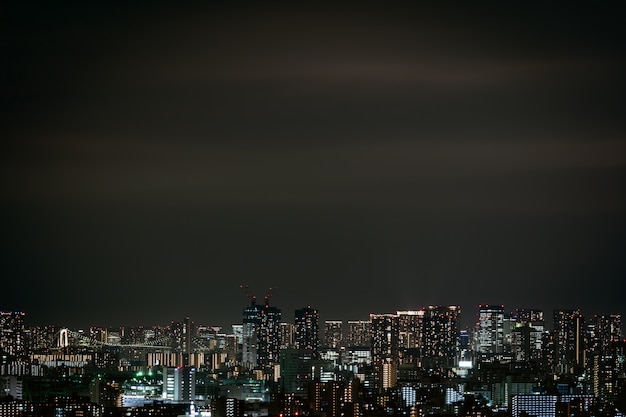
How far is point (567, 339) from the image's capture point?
24.7 m

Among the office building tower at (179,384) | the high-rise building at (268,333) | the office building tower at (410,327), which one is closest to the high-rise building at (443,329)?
the office building tower at (410,327)

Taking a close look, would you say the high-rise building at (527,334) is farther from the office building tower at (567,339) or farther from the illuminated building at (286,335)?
the illuminated building at (286,335)

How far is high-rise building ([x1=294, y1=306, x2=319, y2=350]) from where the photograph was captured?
25.7 meters

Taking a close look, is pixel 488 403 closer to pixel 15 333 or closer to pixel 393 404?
pixel 393 404

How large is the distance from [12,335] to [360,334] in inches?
280

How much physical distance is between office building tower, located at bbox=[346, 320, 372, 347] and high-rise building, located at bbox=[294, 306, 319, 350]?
3.22 feet

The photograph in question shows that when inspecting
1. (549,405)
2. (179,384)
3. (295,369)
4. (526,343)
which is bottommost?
(549,405)

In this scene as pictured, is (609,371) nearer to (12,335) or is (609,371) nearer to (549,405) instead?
(549,405)

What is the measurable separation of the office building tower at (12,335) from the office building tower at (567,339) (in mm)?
8191

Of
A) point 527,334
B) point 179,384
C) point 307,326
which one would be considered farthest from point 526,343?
point 179,384

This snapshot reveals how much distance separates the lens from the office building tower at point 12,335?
20859mm

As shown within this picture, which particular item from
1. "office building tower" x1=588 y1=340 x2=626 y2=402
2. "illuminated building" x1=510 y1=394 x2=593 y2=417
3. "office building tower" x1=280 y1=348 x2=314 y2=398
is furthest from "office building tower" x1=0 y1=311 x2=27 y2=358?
"office building tower" x1=588 y1=340 x2=626 y2=402

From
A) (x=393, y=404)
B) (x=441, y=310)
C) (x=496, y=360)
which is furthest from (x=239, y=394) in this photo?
(x=441, y=310)

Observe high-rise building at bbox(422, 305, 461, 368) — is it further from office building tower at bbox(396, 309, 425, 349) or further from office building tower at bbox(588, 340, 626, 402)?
office building tower at bbox(588, 340, 626, 402)
